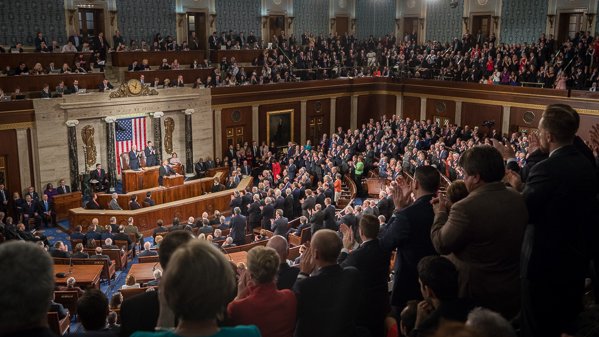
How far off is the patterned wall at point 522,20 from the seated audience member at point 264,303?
25566mm

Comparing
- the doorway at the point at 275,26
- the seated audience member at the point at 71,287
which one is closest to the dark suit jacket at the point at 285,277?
the seated audience member at the point at 71,287

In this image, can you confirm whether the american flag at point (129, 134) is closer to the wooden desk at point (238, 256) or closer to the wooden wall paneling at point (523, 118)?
the wooden desk at point (238, 256)

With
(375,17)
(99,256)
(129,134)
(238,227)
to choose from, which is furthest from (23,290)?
(375,17)

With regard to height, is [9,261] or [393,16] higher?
[393,16]

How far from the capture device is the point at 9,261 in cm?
222

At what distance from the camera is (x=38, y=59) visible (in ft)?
65.1

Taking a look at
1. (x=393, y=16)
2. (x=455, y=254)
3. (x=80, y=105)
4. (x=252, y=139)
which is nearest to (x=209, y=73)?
(x=252, y=139)

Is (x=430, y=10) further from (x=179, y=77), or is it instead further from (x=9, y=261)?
(x=9, y=261)

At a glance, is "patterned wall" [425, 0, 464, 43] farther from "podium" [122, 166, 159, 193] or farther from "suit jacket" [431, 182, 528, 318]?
"suit jacket" [431, 182, 528, 318]

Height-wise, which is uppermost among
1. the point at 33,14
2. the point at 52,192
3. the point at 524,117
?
the point at 33,14

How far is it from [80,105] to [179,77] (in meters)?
4.25

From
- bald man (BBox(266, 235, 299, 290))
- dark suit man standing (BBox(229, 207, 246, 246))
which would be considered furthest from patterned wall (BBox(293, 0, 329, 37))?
bald man (BBox(266, 235, 299, 290))

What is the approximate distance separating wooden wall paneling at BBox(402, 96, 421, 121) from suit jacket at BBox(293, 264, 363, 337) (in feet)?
79.0

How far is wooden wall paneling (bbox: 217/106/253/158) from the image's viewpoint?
78.1 feet
